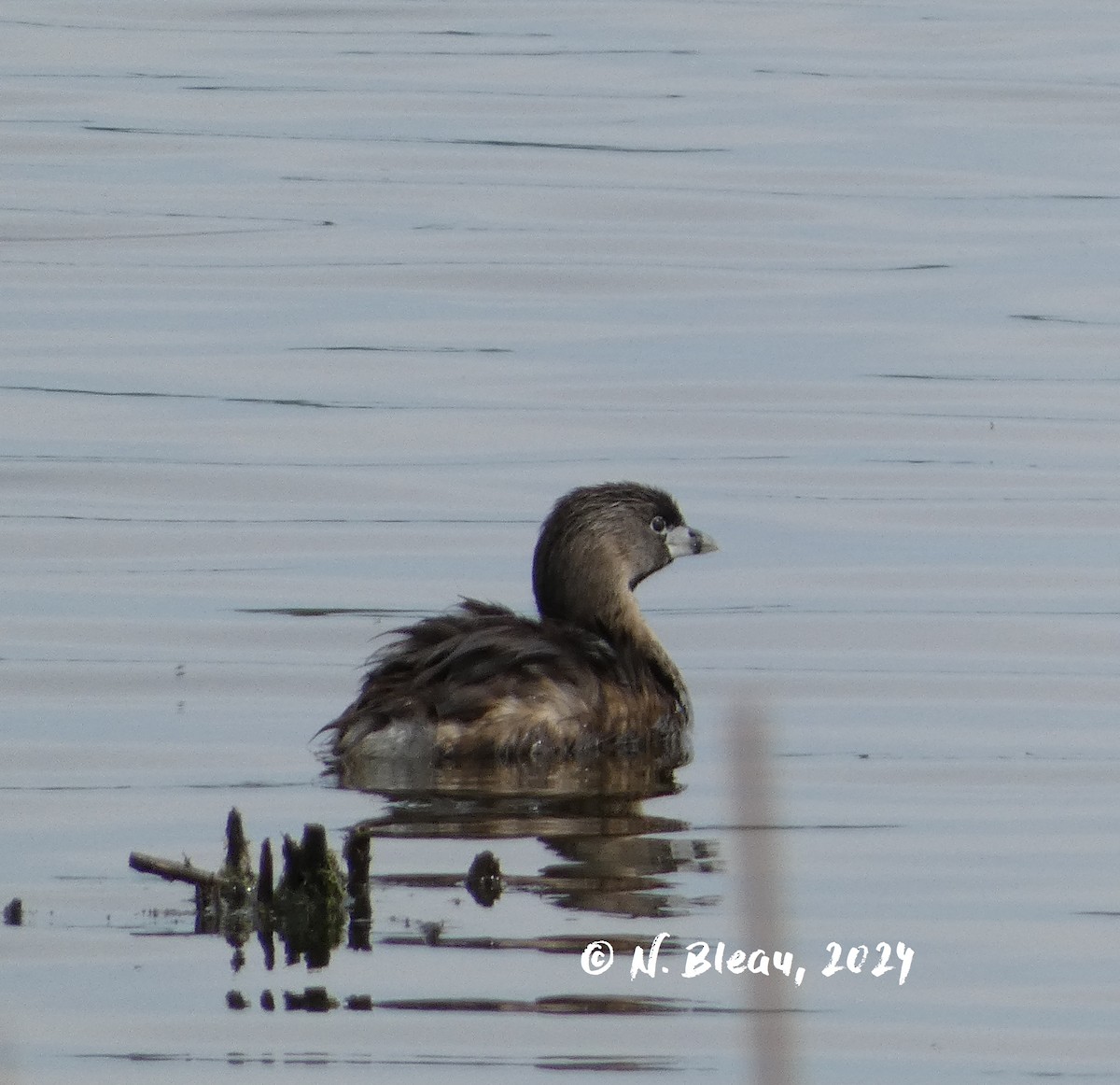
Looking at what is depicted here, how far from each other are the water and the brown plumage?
276 mm

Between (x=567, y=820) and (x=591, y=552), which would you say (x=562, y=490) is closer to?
(x=591, y=552)

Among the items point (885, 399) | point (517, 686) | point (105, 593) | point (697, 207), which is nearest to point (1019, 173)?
point (697, 207)

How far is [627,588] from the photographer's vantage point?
10.7 meters

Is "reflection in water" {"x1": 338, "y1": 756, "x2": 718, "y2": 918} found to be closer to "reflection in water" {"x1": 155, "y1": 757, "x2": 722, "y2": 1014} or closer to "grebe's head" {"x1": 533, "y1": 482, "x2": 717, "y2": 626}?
"reflection in water" {"x1": 155, "y1": 757, "x2": 722, "y2": 1014}

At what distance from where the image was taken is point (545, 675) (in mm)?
9477

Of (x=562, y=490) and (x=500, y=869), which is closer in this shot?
(x=500, y=869)

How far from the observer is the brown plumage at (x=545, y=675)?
922 cm

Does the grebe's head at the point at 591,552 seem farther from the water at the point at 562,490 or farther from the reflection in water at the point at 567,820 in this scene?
the reflection in water at the point at 567,820

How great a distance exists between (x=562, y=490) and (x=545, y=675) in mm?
4041

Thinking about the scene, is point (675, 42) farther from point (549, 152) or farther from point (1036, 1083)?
point (1036, 1083)

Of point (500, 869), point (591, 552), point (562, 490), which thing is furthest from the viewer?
point (562, 490)

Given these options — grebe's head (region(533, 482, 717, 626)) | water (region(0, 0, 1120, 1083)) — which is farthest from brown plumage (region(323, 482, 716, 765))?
water (region(0, 0, 1120, 1083))

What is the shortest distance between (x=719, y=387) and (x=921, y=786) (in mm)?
6815

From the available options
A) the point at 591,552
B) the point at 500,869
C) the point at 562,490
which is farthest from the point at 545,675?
the point at 562,490
